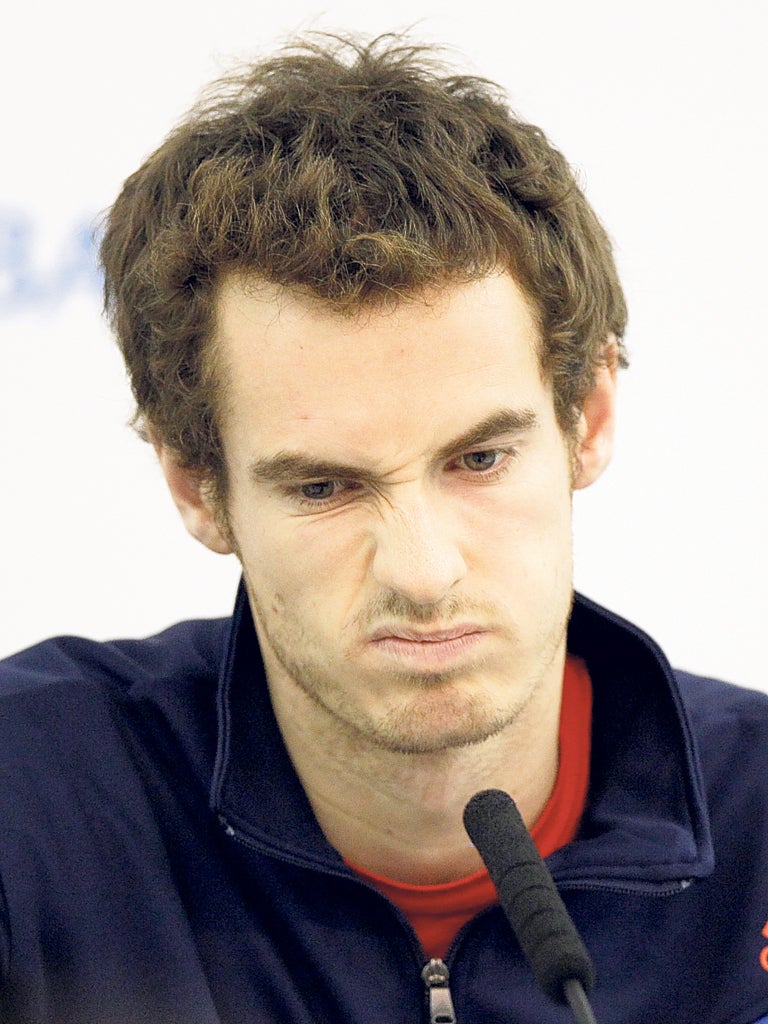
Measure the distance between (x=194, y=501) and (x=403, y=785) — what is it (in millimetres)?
445

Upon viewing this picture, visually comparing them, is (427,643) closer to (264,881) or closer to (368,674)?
(368,674)

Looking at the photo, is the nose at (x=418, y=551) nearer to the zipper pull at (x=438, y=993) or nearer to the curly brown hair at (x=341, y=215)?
the curly brown hair at (x=341, y=215)

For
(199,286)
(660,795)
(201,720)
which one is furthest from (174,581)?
(660,795)

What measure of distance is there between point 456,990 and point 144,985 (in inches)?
12.7

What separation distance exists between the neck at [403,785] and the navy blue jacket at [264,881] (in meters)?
0.05

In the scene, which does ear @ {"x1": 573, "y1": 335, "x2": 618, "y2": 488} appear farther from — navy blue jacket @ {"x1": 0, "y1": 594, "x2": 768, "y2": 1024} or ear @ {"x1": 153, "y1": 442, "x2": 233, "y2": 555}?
ear @ {"x1": 153, "y1": 442, "x2": 233, "y2": 555}

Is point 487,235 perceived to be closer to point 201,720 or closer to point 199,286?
point 199,286

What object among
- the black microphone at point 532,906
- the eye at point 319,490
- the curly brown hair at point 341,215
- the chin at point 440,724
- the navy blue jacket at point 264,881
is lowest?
the navy blue jacket at point 264,881

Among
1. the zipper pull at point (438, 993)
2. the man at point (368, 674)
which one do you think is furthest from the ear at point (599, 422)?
the zipper pull at point (438, 993)

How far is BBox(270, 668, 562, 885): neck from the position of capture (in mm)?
1505

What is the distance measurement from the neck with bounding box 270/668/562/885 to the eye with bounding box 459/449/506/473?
29 centimetres

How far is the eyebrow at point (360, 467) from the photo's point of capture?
1.35 meters

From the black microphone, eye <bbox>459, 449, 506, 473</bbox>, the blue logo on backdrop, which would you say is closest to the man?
eye <bbox>459, 449, 506, 473</bbox>

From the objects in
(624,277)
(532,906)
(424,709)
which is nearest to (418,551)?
(424,709)
